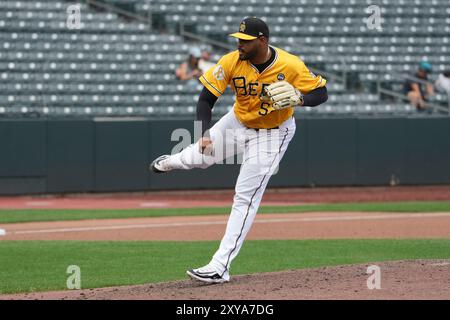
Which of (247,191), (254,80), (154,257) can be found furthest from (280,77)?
(154,257)

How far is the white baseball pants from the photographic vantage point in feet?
24.2

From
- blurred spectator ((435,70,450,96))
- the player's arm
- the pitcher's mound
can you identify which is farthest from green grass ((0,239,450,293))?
blurred spectator ((435,70,450,96))

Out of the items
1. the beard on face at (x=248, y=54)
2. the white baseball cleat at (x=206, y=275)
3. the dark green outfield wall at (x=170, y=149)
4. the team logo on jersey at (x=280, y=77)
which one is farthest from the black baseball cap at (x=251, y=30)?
the dark green outfield wall at (x=170, y=149)

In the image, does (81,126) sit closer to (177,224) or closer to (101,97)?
(101,97)

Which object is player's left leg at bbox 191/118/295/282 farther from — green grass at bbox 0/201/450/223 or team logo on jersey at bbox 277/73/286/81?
green grass at bbox 0/201/450/223

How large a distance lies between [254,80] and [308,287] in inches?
64.0

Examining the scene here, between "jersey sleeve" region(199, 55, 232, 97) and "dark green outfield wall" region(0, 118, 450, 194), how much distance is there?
11038mm

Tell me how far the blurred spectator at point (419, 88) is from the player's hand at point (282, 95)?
47.2ft

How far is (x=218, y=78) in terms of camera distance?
7293mm

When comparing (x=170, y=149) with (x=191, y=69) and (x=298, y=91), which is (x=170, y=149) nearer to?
(x=191, y=69)

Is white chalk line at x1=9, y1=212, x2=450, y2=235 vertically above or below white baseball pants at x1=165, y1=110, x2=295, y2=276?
below

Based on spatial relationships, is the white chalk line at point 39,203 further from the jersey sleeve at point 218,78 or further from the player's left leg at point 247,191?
the jersey sleeve at point 218,78

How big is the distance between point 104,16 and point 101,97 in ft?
7.59

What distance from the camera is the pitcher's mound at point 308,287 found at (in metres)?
6.71
